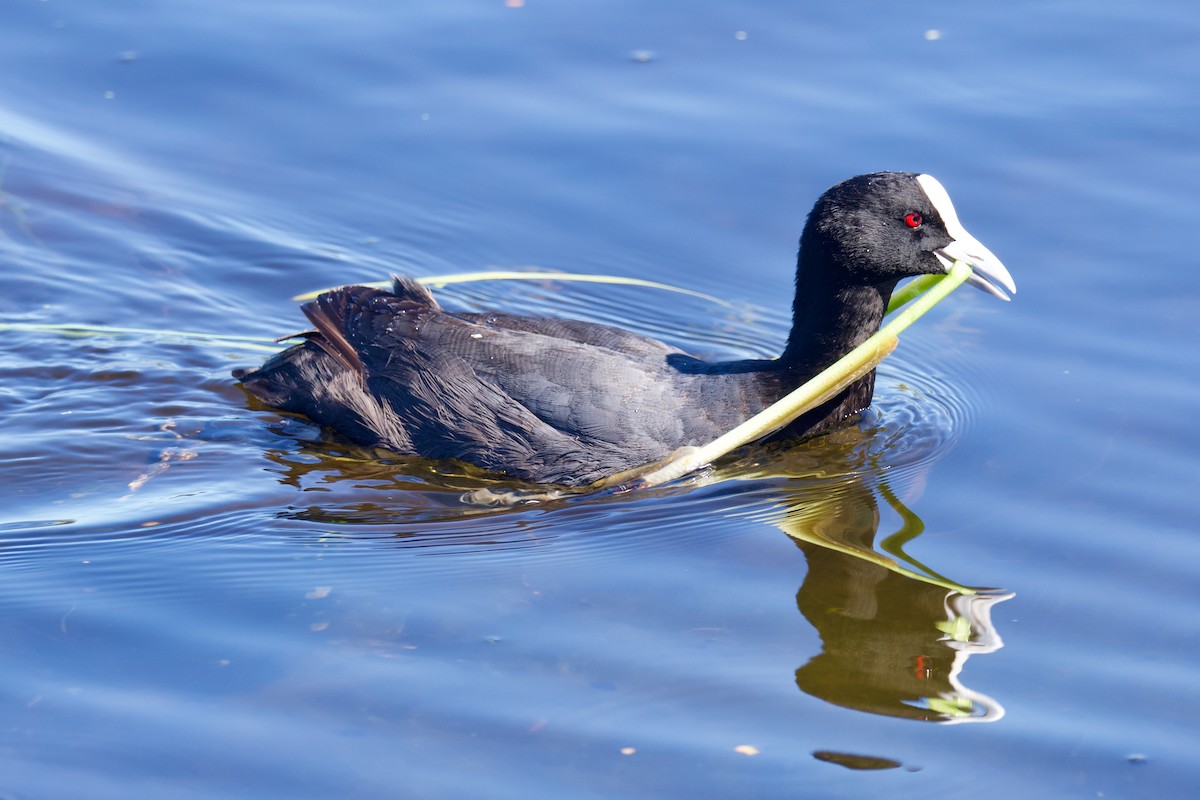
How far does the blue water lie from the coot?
0.63ft

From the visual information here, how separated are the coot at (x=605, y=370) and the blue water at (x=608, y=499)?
0.63ft

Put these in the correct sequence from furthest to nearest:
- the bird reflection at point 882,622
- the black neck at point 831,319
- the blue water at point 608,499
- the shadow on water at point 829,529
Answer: the black neck at point 831,319 < the shadow on water at point 829,529 < the bird reflection at point 882,622 < the blue water at point 608,499

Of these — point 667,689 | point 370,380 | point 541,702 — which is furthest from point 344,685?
point 370,380

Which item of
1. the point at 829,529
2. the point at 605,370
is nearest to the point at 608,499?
the point at 605,370

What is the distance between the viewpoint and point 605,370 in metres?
5.39

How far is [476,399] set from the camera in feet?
17.9

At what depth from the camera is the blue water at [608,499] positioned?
3.93m

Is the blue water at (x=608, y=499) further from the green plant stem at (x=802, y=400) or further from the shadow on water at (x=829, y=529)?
the green plant stem at (x=802, y=400)

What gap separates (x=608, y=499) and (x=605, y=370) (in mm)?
479

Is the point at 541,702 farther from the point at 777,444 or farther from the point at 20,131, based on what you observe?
the point at 20,131

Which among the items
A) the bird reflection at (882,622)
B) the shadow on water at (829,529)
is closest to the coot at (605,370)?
the shadow on water at (829,529)

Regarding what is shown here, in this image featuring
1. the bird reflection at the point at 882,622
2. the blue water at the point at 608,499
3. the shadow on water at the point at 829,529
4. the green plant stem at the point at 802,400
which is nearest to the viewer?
the blue water at the point at 608,499

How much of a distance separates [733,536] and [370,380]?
1613 mm

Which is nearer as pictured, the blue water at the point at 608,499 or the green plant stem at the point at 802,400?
the blue water at the point at 608,499
